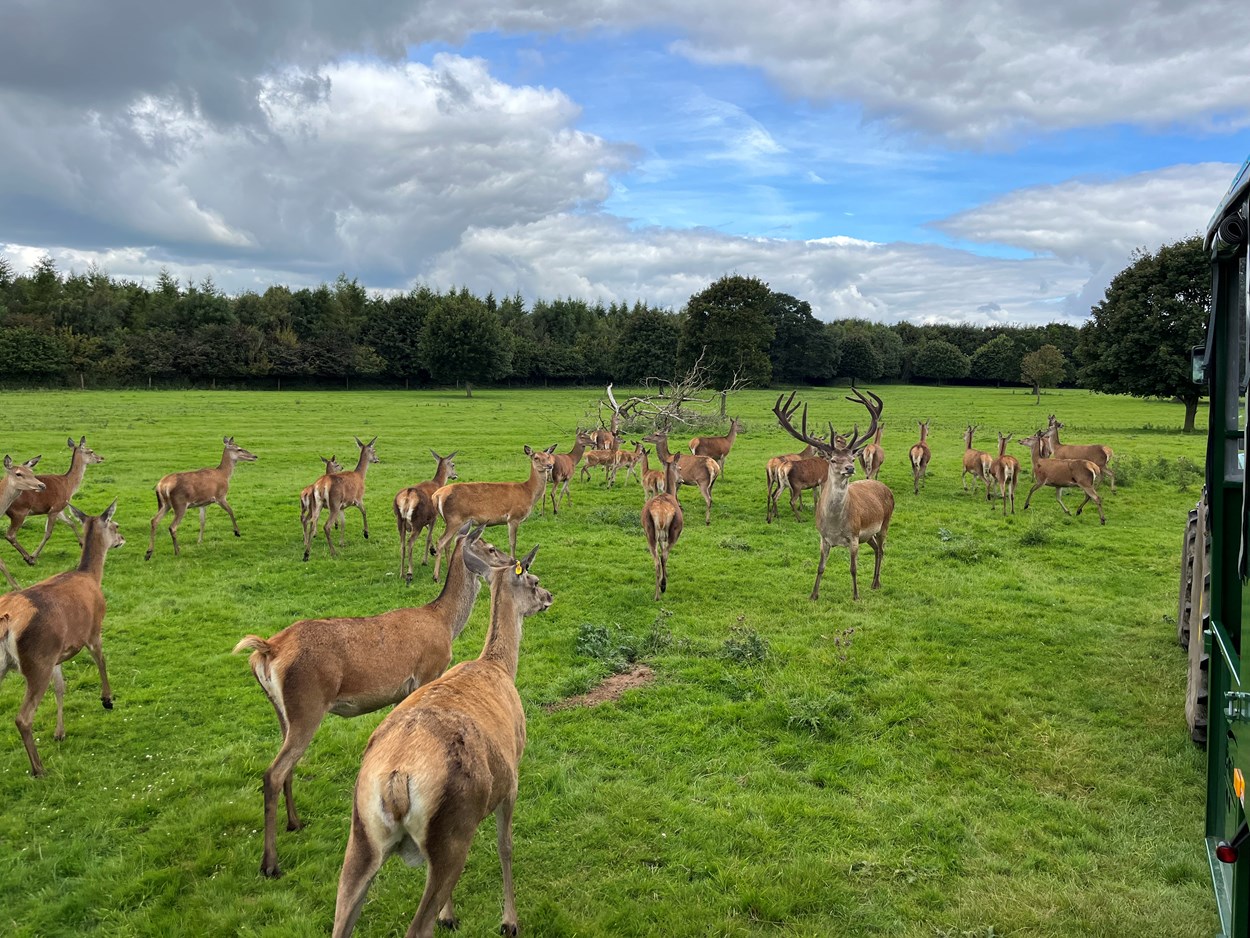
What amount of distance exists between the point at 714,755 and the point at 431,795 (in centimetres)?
345

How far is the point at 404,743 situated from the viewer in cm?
371

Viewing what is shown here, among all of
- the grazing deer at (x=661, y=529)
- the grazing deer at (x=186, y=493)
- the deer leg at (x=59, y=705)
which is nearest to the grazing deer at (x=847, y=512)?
the grazing deer at (x=661, y=529)

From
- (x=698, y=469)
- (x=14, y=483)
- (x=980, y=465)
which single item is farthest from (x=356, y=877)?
(x=980, y=465)

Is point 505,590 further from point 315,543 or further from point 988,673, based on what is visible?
point 315,543

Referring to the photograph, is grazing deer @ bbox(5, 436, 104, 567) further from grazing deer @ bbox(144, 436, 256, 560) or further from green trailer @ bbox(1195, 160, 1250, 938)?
green trailer @ bbox(1195, 160, 1250, 938)

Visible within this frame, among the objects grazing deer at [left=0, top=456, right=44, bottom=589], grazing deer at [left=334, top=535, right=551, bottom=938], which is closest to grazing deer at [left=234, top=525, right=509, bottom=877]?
grazing deer at [left=334, top=535, right=551, bottom=938]

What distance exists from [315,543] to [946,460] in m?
19.7

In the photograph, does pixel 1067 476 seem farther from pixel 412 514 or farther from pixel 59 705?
pixel 59 705

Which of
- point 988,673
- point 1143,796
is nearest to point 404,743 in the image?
point 1143,796

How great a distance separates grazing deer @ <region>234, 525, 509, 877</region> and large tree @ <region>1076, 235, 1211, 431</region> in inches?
1316

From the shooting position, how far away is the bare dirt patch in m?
7.44

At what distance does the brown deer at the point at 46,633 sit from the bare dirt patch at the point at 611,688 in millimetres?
4002

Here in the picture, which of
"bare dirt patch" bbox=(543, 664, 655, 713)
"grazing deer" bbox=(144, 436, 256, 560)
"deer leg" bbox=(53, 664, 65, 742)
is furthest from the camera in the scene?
"grazing deer" bbox=(144, 436, 256, 560)

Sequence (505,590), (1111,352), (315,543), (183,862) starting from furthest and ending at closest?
(1111,352)
(315,543)
(505,590)
(183,862)
